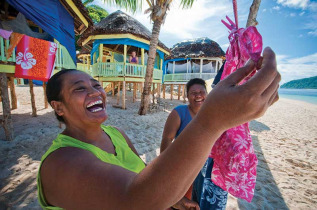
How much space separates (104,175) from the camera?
663 millimetres

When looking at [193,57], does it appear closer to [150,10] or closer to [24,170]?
[150,10]

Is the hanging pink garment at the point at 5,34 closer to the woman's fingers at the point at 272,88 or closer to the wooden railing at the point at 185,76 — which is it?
the woman's fingers at the point at 272,88

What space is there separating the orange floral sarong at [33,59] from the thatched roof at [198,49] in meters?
13.5

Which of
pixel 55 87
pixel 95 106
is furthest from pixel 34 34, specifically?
pixel 95 106

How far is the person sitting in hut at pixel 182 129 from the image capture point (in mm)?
1600

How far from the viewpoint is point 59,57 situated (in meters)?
5.83

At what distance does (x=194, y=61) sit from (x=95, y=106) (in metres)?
17.3

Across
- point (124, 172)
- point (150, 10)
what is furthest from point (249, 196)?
point (150, 10)

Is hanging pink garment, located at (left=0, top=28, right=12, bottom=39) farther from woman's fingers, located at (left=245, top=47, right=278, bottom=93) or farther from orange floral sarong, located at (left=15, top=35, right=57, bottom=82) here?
woman's fingers, located at (left=245, top=47, right=278, bottom=93)

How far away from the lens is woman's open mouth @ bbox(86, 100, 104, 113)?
132 cm

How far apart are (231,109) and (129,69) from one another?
10321 mm

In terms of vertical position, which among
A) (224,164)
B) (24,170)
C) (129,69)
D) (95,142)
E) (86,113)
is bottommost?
(24,170)

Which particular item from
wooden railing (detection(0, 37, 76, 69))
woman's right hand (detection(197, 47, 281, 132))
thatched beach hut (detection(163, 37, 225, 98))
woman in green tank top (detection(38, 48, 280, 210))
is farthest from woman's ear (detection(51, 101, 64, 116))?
thatched beach hut (detection(163, 37, 225, 98))

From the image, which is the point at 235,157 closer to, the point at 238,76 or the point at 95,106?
the point at 238,76
